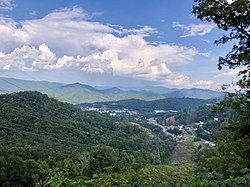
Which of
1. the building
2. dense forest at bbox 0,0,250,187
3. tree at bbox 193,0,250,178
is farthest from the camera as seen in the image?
the building

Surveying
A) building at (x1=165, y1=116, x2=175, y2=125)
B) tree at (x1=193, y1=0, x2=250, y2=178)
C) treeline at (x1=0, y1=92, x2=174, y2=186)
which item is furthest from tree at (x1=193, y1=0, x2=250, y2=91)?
building at (x1=165, y1=116, x2=175, y2=125)

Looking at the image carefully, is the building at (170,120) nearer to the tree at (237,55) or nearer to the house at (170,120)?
the house at (170,120)

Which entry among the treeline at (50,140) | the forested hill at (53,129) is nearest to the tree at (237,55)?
the treeline at (50,140)

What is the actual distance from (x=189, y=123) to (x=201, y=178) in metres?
119

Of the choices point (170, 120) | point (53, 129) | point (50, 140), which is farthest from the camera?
point (170, 120)

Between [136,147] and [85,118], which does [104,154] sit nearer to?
[136,147]

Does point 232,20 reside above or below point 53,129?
above

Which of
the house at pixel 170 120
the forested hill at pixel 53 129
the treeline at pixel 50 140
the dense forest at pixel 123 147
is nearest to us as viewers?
the dense forest at pixel 123 147

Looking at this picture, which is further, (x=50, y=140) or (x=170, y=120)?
(x=170, y=120)

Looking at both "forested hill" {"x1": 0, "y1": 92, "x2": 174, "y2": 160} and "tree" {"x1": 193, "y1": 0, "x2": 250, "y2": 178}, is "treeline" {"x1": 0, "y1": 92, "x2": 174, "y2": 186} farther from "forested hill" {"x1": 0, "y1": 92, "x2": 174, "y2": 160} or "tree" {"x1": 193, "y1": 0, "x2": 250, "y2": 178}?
"tree" {"x1": 193, "y1": 0, "x2": 250, "y2": 178}

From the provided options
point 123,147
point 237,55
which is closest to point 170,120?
point 123,147

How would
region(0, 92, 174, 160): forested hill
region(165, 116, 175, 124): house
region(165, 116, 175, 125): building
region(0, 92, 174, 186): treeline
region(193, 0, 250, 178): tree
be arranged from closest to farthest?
1. region(193, 0, 250, 178): tree
2. region(0, 92, 174, 186): treeline
3. region(0, 92, 174, 160): forested hill
4. region(165, 116, 175, 125): building
5. region(165, 116, 175, 124): house

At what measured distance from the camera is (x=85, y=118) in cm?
8200

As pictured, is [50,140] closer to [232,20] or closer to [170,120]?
[232,20]
